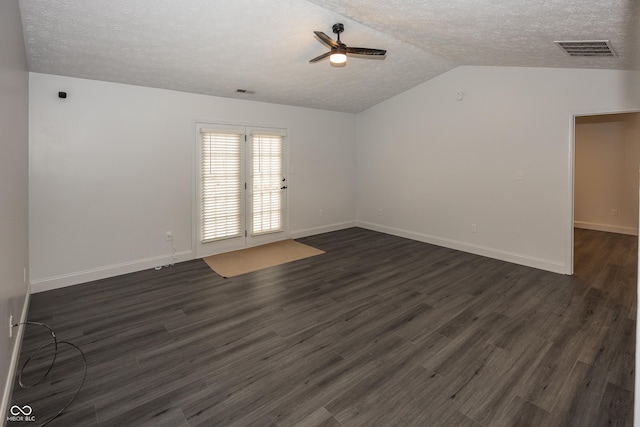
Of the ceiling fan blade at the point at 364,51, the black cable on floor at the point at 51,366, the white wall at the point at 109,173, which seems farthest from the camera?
the white wall at the point at 109,173

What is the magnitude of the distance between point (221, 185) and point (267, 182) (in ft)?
2.96

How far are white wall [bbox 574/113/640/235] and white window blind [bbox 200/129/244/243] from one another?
23.3 feet

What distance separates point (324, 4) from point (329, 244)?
3.81 m

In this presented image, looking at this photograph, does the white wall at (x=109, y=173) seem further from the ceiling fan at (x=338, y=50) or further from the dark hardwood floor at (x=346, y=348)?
the ceiling fan at (x=338, y=50)

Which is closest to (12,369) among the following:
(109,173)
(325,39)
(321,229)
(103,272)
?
(103,272)

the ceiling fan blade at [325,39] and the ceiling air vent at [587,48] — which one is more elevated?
the ceiling fan blade at [325,39]

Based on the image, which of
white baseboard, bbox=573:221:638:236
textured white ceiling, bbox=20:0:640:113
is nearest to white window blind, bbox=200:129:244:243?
textured white ceiling, bbox=20:0:640:113

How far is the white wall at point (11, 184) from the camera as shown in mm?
1968

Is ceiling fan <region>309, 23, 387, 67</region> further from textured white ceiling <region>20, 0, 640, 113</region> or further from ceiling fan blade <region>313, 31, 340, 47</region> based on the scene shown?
textured white ceiling <region>20, 0, 640, 113</region>

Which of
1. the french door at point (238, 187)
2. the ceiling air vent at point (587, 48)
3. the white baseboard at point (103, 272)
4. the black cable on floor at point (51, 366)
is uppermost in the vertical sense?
the ceiling air vent at point (587, 48)

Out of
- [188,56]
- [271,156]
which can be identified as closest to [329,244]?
[271,156]

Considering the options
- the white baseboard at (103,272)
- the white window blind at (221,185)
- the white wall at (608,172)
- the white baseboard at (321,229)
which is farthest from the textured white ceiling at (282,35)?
the white wall at (608,172)

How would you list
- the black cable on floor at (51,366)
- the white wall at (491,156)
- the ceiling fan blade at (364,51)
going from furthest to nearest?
1. the white wall at (491,156)
2. the ceiling fan blade at (364,51)
3. the black cable on floor at (51,366)

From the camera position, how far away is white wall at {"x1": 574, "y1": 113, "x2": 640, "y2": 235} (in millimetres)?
6090
